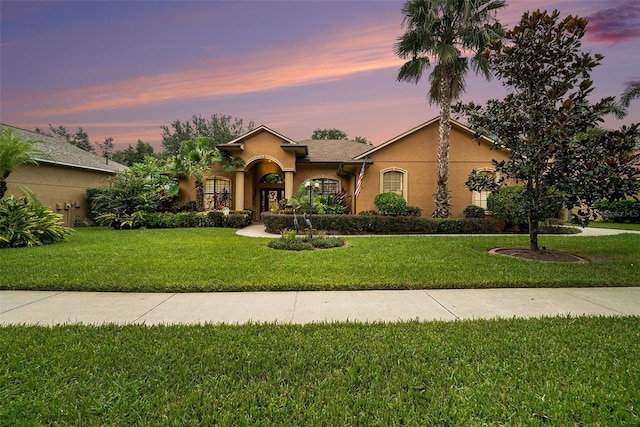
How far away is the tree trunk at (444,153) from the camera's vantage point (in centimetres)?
1473

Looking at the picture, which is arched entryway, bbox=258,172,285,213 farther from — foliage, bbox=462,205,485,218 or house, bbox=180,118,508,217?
foliage, bbox=462,205,485,218

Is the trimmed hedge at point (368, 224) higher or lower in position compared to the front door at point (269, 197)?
lower

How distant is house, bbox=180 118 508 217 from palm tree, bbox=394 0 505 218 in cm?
123

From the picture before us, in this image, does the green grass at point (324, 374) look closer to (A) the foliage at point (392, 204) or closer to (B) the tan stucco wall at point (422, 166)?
(A) the foliage at point (392, 204)

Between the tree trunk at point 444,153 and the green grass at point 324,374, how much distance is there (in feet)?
38.5

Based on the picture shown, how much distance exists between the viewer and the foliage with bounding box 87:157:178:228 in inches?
609

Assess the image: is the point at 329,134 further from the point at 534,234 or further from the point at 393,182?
the point at 534,234

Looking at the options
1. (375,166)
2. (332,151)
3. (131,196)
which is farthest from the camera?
(332,151)

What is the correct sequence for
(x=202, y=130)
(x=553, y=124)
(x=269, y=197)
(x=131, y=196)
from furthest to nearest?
(x=202, y=130) < (x=269, y=197) < (x=131, y=196) < (x=553, y=124)

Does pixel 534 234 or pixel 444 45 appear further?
pixel 444 45

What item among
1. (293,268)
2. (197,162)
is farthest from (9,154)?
(293,268)

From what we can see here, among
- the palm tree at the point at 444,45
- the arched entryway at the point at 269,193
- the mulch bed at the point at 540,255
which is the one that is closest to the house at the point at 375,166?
the palm tree at the point at 444,45

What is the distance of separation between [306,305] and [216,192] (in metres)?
15.7

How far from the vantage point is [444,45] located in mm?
13781
